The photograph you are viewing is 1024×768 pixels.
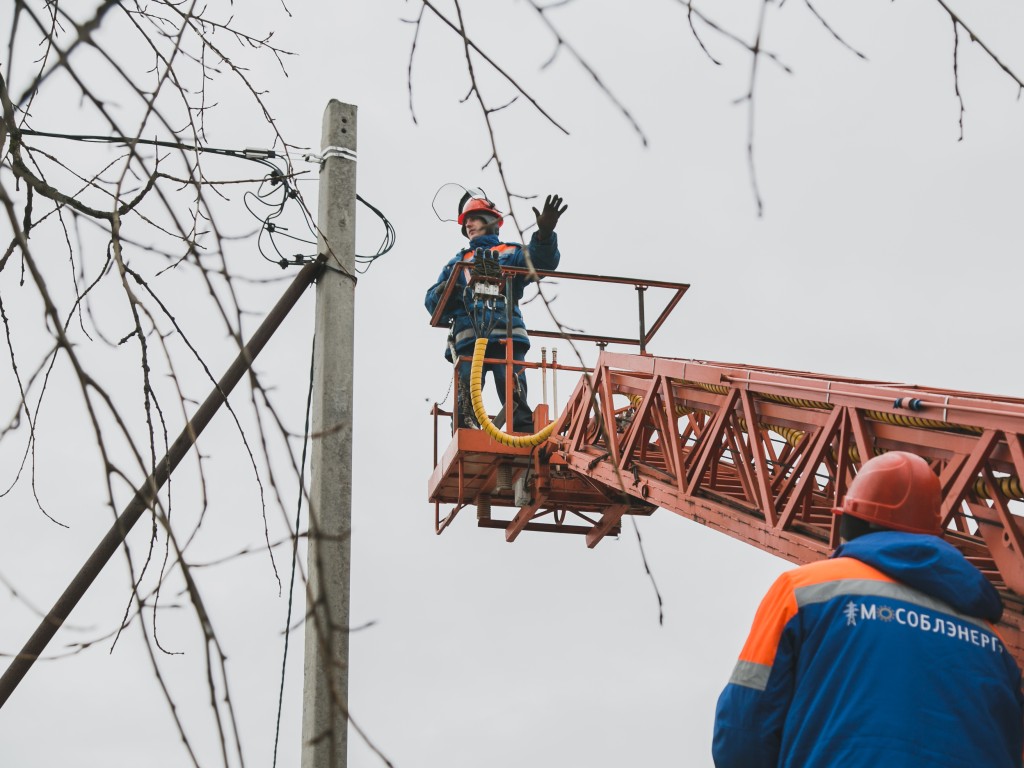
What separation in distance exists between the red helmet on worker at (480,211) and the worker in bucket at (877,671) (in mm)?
9561

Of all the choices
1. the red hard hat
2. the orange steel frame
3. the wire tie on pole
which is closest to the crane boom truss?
the orange steel frame

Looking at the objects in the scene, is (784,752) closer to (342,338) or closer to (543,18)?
(543,18)

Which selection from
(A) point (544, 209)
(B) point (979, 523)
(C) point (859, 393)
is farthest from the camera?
(A) point (544, 209)

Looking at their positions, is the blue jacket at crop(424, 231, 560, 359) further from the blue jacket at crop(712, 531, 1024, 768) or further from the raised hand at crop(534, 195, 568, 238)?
the blue jacket at crop(712, 531, 1024, 768)

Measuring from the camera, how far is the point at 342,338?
4.98 m

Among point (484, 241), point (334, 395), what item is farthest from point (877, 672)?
point (484, 241)

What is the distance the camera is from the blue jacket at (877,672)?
9.16 ft

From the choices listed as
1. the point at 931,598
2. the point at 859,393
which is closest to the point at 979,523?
the point at 859,393

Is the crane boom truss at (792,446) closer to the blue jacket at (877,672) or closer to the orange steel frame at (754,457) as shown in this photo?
the orange steel frame at (754,457)

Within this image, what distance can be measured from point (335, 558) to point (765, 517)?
3.30m

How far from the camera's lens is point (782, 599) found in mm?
2969

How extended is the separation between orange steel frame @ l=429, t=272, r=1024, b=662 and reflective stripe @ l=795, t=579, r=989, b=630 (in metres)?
0.61

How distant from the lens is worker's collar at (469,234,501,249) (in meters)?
12.0

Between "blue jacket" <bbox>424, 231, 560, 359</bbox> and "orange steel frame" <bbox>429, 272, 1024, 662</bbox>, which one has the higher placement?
"blue jacket" <bbox>424, 231, 560, 359</bbox>
